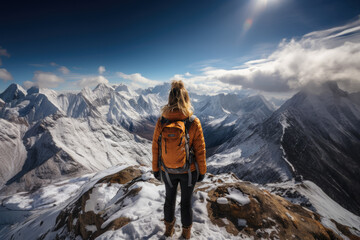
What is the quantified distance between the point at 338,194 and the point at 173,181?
239 meters

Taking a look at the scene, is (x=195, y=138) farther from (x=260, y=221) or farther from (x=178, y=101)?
(x=260, y=221)

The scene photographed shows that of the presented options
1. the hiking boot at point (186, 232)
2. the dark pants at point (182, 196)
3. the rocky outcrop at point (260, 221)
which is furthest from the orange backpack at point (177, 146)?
the rocky outcrop at point (260, 221)

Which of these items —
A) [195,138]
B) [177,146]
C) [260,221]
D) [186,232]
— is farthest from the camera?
[260,221]

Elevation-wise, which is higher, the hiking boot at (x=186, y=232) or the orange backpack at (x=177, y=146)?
the orange backpack at (x=177, y=146)

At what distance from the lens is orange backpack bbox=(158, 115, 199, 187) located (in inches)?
136

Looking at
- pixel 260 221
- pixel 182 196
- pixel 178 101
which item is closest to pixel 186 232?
pixel 182 196

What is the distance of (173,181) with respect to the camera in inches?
169

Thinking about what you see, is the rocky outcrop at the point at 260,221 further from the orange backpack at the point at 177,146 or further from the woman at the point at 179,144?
the orange backpack at the point at 177,146

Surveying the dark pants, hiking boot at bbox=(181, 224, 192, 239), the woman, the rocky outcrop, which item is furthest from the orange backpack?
the rocky outcrop

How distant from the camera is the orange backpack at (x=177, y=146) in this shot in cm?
345

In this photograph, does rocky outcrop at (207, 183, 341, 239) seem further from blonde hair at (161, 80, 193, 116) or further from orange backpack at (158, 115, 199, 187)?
blonde hair at (161, 80, 193, 116)

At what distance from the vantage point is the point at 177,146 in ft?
11.4

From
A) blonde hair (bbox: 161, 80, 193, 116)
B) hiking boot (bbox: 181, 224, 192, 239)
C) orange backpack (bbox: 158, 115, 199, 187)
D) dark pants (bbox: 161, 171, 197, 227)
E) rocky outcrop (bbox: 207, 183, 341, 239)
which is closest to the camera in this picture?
orange backpack (bbox: 158, 115, 199, 187)

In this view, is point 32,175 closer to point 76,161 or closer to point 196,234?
point 76,161
